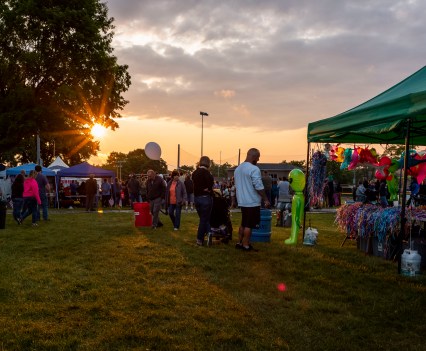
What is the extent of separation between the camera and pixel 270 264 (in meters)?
7.49

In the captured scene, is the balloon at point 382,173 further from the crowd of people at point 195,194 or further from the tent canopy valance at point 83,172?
the tent canopy valance at point 83,172

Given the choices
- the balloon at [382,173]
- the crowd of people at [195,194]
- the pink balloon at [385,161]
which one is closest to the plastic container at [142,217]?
the crowd of people at [195,194]

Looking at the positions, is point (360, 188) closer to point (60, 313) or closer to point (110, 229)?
point (110, 229)

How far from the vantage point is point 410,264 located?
22.1ft

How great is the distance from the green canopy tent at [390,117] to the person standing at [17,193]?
32.2 ft

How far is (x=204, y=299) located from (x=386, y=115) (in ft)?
13.7

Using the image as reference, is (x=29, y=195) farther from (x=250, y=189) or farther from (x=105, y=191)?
(x=105, y=191)

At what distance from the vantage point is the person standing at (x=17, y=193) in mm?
14445

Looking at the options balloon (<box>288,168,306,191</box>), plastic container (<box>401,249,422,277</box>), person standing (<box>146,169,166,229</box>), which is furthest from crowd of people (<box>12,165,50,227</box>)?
plastic container (<box>401,249,422,277</box>)

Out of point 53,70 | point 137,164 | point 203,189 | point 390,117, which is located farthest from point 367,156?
point 137,164

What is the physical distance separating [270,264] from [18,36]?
21250 mm

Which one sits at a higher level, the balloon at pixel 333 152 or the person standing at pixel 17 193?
the balloon at pixel 333 152

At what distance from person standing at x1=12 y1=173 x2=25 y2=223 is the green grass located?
18.8 ft

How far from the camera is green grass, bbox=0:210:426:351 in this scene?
13.3ft
